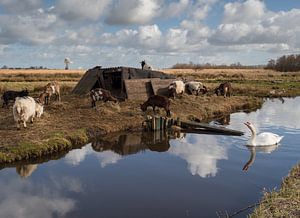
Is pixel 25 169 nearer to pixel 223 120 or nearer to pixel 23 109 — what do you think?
pixel 23 109

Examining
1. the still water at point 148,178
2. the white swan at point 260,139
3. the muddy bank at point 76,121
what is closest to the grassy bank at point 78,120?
the muddy bank at point 76,121

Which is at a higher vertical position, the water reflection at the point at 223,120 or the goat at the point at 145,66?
the goat at the point at 145,66

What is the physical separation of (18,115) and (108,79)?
38.8 feet

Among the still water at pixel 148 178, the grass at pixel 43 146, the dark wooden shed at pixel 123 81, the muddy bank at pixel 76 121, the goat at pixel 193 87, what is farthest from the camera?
the goat at pixel 193 87

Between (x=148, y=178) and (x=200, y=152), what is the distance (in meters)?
3.66

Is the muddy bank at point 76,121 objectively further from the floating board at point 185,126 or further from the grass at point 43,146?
the floating board at point 185,126

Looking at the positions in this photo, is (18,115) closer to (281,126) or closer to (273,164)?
(273,164)

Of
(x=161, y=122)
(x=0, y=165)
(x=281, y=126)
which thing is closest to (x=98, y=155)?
(x=0, y=165)

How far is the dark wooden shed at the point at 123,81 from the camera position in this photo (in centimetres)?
2428

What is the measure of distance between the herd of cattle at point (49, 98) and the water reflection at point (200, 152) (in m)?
3.20

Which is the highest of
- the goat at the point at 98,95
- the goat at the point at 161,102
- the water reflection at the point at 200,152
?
the goat at the point at 98,95

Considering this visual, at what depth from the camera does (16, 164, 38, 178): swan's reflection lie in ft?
37.8

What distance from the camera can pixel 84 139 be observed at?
1548 cm

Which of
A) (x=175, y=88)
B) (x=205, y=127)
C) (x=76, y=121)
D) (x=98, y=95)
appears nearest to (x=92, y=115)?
(x=76, y=121)
